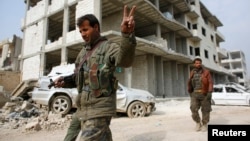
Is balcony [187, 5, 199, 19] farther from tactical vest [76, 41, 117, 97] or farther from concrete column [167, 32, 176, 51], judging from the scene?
tactical vest [76, 41, 117, 97]

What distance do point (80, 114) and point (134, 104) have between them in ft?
18.9

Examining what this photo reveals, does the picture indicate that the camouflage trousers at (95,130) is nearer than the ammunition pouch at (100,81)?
Yes

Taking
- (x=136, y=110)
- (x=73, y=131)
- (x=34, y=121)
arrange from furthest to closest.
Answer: (x=136, y=110)
(x=34, y=121)
(x=73, y=131)

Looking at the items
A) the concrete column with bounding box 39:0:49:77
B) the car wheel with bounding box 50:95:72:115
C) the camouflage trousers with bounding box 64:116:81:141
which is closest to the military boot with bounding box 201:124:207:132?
the camouflage trousers with bounding box 64:116:81:141

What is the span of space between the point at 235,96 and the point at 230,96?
28cm

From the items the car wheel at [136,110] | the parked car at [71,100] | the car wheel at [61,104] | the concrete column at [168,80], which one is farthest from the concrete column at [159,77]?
the car wheel at [61,104]

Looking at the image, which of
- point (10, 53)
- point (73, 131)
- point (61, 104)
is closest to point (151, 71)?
point (61, 104)

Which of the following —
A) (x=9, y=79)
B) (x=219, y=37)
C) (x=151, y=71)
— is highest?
(x=219, y=37)

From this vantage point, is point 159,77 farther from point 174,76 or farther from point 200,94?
point 200,94

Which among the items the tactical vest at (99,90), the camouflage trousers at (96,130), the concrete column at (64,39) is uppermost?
the concrete column at (64,39)

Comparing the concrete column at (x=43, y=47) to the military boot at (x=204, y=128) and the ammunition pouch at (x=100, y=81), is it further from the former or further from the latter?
the ammunition pouch at (x=100, y=81)

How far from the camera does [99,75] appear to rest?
1.85 meters

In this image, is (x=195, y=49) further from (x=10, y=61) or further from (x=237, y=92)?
(x=10, y=61)

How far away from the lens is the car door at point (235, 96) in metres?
12.3
